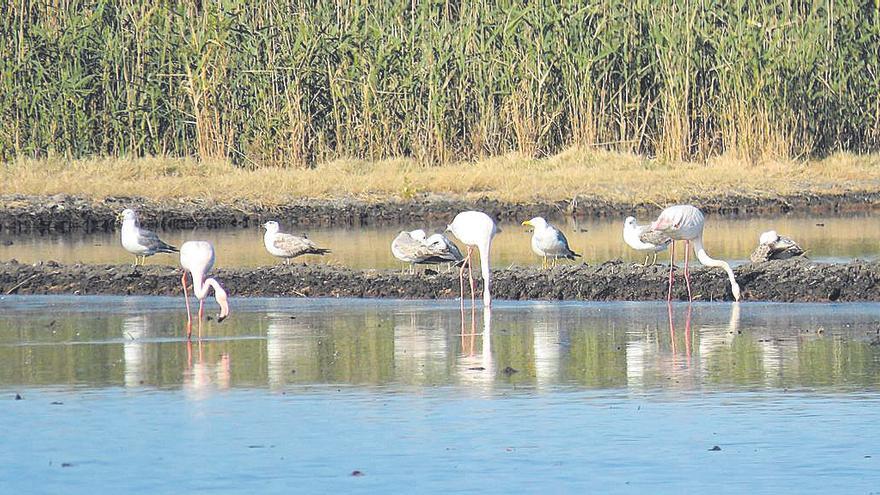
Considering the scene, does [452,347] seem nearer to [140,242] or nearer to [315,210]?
[140,242]

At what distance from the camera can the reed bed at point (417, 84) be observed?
1164 inches

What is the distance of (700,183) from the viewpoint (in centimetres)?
2728

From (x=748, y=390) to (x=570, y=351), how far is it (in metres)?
1.98

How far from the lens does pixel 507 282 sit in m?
15.7

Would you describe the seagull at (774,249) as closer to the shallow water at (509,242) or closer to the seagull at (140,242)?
the shallow water at (509,242)

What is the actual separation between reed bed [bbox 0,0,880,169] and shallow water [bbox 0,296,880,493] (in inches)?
608

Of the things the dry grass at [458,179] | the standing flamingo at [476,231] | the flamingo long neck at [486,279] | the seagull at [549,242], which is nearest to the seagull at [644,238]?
the seagull at [549,242]

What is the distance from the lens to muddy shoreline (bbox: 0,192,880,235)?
24.3m

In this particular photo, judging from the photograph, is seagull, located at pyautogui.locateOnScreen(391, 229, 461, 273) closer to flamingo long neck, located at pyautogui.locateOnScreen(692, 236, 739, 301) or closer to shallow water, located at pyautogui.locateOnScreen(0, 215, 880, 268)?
shallow water, located at pyautogui.locateOnScreen(0, 215, 880, 268)

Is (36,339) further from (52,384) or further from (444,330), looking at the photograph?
(444,330)

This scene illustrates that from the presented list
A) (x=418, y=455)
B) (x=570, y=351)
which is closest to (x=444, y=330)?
(x=570, y=351)

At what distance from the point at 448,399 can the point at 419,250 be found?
6.64m

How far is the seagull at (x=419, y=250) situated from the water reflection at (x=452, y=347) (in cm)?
144

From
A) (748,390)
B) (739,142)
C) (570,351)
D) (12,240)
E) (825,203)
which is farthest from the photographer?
(739,142)
